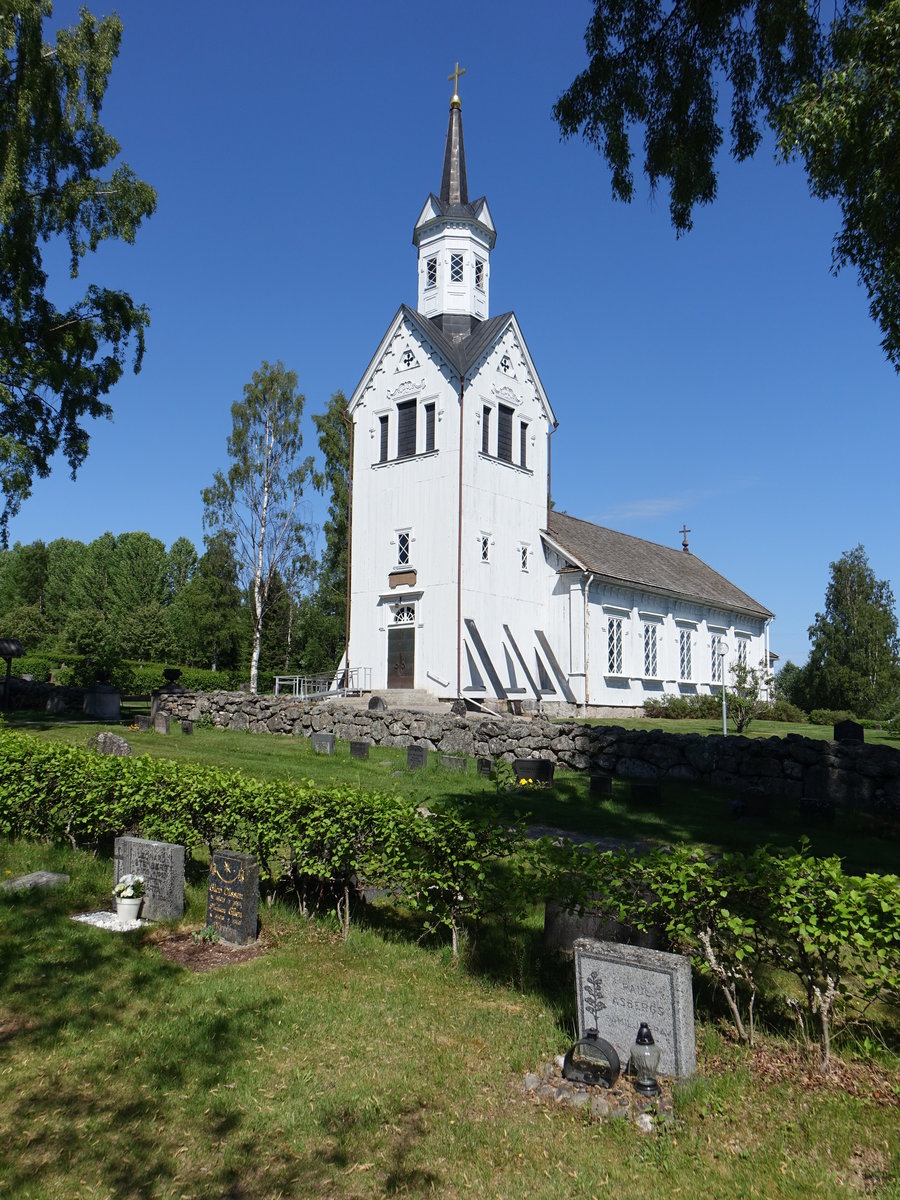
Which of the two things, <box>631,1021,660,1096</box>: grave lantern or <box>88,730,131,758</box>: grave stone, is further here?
<box>88,730,131,758</box>: grave stone

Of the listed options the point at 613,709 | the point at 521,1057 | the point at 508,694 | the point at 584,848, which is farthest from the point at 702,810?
the point at 613,709

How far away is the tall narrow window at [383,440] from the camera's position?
30.4 meters

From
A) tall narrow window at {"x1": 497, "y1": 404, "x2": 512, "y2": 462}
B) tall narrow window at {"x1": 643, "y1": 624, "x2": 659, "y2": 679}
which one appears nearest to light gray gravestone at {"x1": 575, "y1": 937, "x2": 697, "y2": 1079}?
tall narrow window at {"x1": 497, "y1": 404, "x2": 512, "y2": 462}

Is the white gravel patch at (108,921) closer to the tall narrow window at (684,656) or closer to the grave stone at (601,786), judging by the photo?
the grave stone at (601,786)

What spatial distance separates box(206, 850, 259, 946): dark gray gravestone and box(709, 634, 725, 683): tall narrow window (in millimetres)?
35655

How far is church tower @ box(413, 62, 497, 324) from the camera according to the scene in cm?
3103

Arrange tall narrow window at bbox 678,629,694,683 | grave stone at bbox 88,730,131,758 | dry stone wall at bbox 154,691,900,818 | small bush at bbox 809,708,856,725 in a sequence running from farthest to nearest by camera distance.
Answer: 1. small bush at bbox 809,708,856,725
2. tall narrow window at bbox 678,629,694,683
3. grave stone at bbox 88,730,131,758
4. dry stone wall at bbox 154,691,900,818

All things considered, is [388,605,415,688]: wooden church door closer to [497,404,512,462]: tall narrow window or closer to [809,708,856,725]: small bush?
[497,404,512,462]: tall narrow window

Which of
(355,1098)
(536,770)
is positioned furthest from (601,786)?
(355,1098)

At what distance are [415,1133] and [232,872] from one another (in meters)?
3.50

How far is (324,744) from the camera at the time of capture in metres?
18.7

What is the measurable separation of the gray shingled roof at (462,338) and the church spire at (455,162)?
489cm

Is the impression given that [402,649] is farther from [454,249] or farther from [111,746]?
[454,249]

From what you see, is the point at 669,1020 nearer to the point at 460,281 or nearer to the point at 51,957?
the point at 51,957
